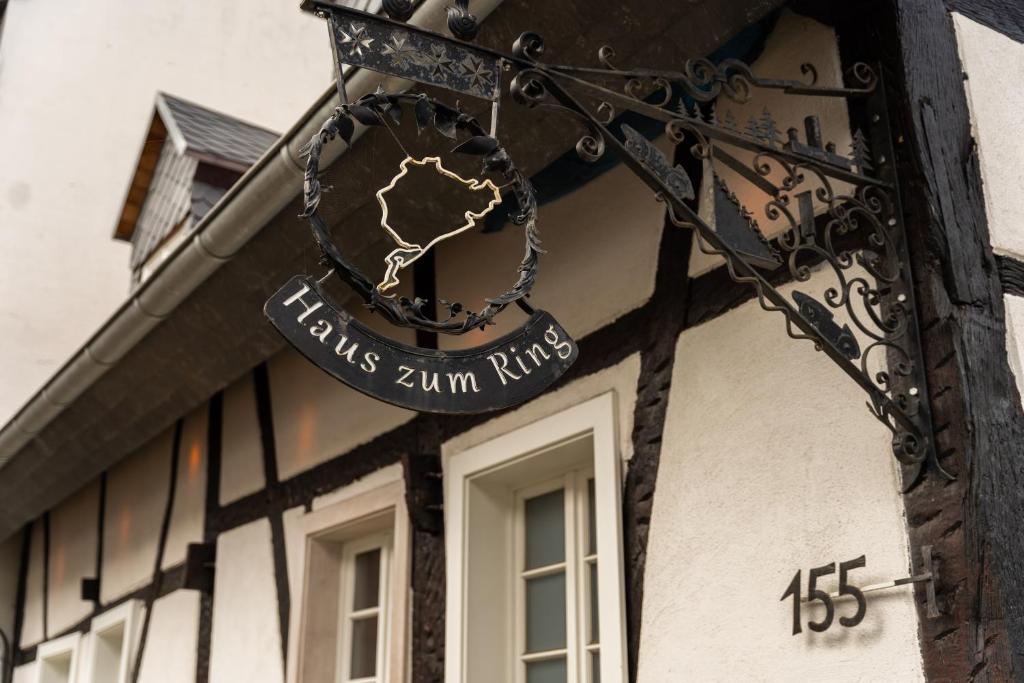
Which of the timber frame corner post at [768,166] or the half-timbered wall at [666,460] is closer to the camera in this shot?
the timber frame corner post at [768,166]

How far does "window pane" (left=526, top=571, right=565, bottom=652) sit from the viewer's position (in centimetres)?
391

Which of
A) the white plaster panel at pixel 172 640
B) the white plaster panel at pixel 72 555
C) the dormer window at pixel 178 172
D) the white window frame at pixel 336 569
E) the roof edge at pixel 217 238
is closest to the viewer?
the roof edge at pixel 217 238

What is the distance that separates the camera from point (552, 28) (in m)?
3.02

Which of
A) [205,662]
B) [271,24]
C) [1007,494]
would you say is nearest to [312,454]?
[205,662]

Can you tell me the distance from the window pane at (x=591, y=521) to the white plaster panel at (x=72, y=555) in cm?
473

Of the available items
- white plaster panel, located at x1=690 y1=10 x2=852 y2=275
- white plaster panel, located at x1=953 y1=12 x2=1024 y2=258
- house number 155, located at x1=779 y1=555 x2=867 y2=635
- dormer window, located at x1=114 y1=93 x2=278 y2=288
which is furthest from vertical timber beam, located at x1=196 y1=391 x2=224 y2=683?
white plaster panel, located at x1=953 y1=12 x2=1024 y2=258

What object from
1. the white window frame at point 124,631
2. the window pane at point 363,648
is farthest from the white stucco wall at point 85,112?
the window pane at point 363,648

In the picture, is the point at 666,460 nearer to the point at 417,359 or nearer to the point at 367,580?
the point at 417,359

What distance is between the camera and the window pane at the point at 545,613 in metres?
3.91

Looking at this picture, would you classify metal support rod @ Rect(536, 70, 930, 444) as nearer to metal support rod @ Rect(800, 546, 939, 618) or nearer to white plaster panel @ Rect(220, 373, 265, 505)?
metal support rod @ Rect(800, 546, 939, 618)

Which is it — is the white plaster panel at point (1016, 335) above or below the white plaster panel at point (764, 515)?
above

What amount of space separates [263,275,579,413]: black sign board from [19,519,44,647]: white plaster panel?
7.30 m

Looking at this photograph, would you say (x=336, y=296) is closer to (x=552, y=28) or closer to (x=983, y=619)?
(x=552, y=28)

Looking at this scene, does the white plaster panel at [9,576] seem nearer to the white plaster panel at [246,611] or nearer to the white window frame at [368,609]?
the white plaster panel at [246,611]
